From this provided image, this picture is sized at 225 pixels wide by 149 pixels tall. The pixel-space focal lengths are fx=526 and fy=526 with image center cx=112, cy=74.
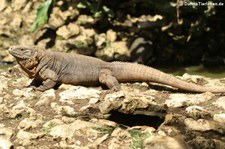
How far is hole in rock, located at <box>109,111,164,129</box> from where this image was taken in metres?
6.74

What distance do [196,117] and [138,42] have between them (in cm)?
684

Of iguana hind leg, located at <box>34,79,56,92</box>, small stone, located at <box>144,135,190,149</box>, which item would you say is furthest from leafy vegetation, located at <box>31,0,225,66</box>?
small stone, located at <box>144,135,190,149</box>

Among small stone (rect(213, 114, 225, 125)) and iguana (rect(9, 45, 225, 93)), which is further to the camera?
iguana (rect(9, 45, 225, 93))

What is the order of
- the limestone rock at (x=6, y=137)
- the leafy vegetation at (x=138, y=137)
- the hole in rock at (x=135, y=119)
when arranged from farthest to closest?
the hole in rock at (x=135, y=119) → the leafy vegetation at (x=138, y=137) → the limestone rock at (x=6, y=137)

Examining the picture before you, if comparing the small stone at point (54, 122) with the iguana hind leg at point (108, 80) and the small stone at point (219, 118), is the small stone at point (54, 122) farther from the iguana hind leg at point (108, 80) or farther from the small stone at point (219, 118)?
the small stone at point (219, 118)

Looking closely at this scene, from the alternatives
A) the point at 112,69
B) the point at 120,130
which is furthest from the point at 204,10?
the point at 120,130

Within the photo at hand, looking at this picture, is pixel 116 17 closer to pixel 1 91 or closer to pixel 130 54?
pixel 130 54

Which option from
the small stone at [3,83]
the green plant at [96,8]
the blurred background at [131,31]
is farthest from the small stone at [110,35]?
the small stone at [3,83]

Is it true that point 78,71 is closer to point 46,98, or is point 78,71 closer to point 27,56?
point 27,56

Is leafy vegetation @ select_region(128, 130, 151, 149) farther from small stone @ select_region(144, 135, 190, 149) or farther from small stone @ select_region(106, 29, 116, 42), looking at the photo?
small stone @ select_region(106, 29, 116, 42)

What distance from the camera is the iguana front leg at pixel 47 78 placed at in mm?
8055

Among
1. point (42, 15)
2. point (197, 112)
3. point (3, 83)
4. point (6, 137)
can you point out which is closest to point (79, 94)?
point (3, 83)

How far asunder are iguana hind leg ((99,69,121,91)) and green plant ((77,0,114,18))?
5.51m

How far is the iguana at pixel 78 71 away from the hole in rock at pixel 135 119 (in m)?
1.35
